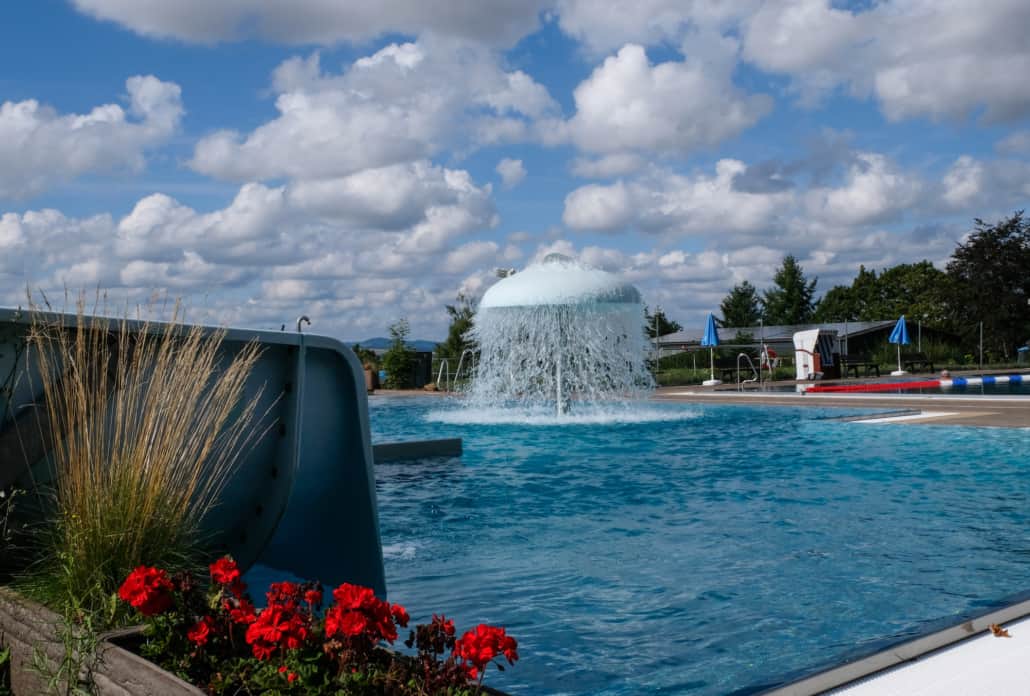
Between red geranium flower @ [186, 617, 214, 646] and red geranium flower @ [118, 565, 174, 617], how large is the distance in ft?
0.33

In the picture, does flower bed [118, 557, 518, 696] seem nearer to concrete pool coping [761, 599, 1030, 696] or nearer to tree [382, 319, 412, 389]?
concrete pool coping [761, 599, 1030, 696]

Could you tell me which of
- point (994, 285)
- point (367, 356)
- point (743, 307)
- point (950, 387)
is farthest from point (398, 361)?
point (743, 307)

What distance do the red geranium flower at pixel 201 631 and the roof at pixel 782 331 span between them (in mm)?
34674

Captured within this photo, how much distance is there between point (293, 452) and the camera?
3.46 m

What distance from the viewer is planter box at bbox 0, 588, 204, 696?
1.86 metres

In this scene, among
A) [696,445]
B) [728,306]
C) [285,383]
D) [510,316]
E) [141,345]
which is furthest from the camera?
[728,306]

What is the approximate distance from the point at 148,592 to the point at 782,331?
4425cm

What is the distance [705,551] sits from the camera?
14.9ft

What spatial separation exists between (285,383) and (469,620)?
1.19m

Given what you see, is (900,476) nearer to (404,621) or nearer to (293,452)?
(293,452)

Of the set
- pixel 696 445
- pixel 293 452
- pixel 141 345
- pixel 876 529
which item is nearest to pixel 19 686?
pixel 141 345

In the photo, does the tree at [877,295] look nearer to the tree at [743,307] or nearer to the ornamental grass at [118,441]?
the tree at [743,307]

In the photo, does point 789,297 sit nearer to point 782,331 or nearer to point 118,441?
point 782,331

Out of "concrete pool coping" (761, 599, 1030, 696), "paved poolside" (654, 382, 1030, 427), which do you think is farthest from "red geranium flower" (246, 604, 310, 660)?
"paved poolside" (654, 382, 1030, 427)
